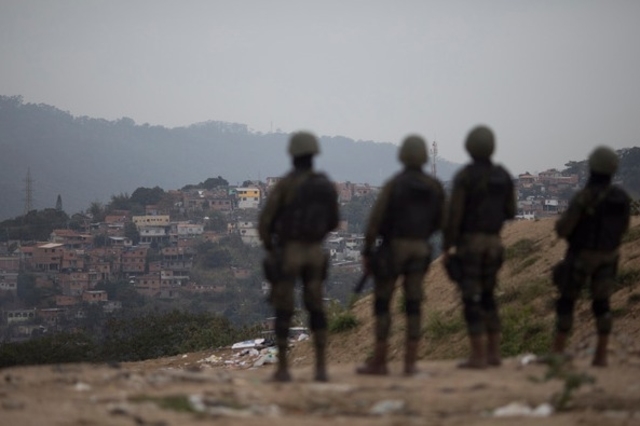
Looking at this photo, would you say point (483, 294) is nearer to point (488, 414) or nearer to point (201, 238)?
point (488, 414)

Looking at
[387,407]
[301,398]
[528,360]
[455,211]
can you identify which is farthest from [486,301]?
[301,398]

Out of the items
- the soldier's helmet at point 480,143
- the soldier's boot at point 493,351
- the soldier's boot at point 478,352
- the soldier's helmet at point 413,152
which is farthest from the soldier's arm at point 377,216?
the soldier's boot at point 493,351

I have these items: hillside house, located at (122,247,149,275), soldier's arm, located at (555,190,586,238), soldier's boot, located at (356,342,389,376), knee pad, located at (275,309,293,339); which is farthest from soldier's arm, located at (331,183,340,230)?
hillside house, located at (122,247,149,275)

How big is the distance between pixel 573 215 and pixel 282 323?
2.99 metres

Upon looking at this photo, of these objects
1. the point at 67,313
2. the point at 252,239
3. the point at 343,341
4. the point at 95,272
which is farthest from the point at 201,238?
the point at 343,341

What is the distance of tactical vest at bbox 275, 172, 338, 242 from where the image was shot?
389 inches

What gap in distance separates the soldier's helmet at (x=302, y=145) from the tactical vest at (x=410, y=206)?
0.82m

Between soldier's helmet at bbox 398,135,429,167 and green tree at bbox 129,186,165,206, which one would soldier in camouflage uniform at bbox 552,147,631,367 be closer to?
soldier's helmet at bbox 398,135,429,167

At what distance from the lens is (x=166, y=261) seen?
351 ft

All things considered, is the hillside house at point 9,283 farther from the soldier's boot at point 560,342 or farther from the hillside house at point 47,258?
the soldier's boot at point 560,342

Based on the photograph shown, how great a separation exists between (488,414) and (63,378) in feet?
12.3

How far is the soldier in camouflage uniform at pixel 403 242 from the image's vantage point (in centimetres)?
1013

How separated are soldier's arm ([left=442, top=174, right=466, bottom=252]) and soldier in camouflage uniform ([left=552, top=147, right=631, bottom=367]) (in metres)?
1.04

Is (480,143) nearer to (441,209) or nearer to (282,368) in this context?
(441,209)
